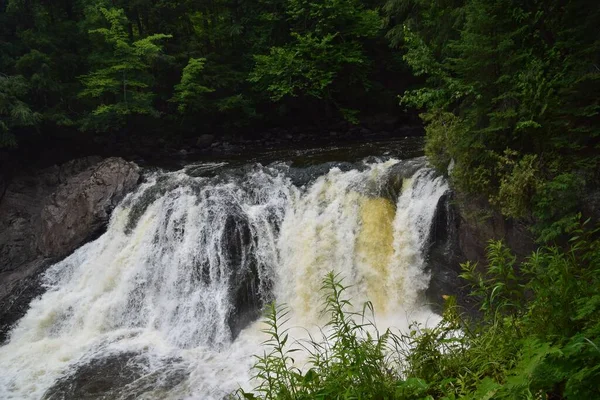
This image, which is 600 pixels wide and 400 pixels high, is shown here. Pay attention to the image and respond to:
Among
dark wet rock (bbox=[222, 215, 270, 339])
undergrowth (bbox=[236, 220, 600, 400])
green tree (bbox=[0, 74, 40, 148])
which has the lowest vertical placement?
dark wet rock (bbox=[222, 215, 270, 339])

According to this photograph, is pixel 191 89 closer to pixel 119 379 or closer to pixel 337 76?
pixel 337 76

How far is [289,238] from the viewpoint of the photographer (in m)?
9.12


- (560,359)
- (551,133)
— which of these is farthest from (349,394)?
(551,133)

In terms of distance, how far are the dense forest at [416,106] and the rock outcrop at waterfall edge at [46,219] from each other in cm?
197

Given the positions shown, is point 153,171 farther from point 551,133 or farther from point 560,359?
point 560,359

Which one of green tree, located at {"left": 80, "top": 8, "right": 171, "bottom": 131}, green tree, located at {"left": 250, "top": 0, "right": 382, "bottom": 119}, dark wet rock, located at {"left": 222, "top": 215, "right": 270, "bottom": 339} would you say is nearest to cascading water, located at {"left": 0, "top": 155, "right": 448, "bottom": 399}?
dark wet rock, located at {"left": 222, "top": 215, "right": 270, "bottom": 339}

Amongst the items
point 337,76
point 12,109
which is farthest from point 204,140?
point 12,109

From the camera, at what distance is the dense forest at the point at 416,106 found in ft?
9.06

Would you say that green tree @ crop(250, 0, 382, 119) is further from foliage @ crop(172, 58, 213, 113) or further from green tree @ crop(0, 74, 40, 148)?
green tree @ crop(0, 74, 40, 148)

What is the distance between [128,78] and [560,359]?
48.5 ft

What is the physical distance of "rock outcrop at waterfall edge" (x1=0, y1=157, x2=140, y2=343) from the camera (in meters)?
10.1

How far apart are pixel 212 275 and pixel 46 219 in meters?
5.60

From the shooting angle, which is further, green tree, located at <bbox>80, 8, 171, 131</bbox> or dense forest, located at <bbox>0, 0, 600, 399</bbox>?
green tree, located at <bbox>80, 8, 171, 131</bbox>

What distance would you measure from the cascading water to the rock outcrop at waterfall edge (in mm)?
460
